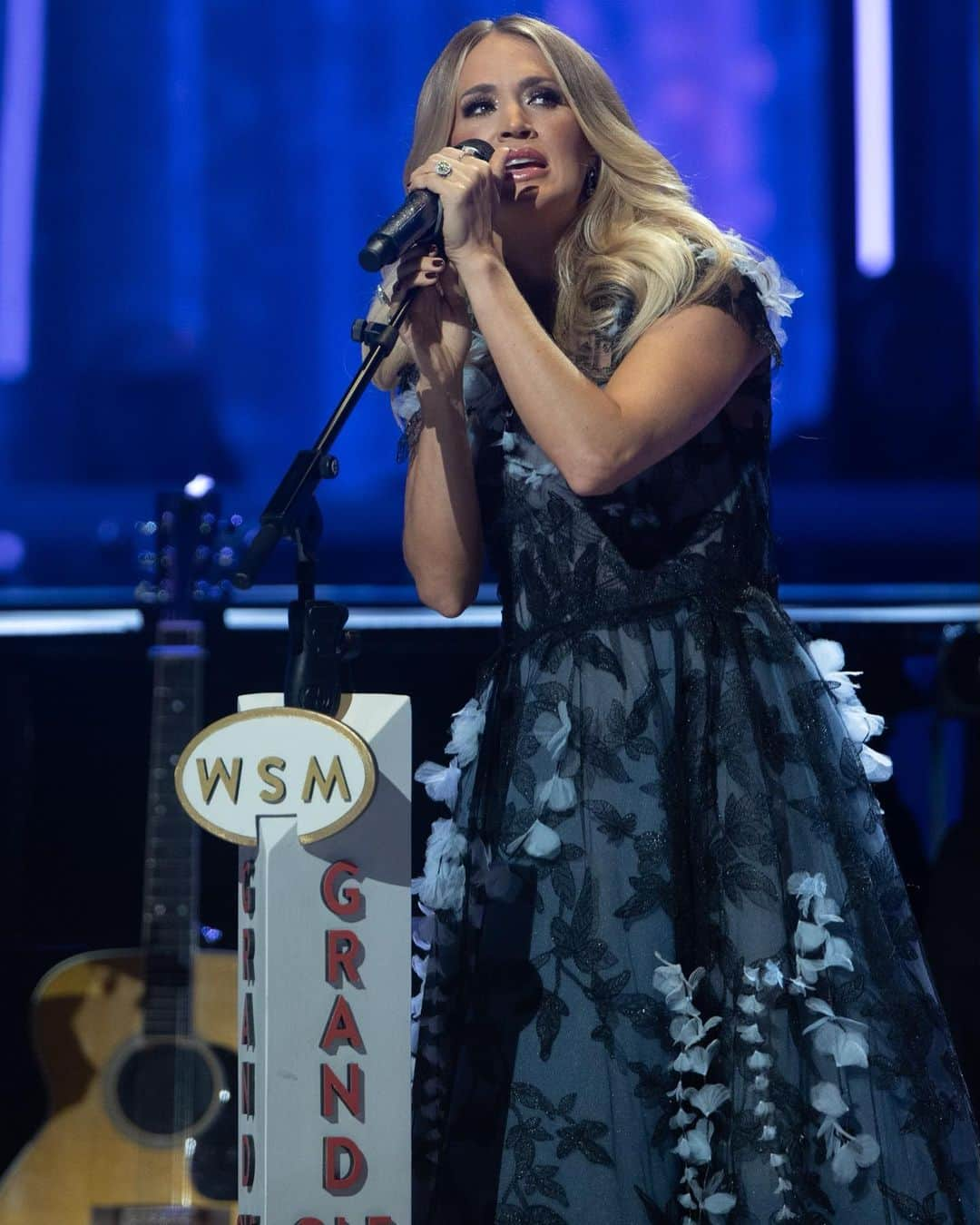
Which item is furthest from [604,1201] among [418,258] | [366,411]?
[366,411]

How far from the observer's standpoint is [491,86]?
5.40ft

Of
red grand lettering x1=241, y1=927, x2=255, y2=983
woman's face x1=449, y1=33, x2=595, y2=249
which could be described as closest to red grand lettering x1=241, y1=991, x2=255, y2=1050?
red grand lettering x1=241, y1=927, x2=255, y2=983

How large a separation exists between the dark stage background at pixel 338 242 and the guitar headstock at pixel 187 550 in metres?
0.40

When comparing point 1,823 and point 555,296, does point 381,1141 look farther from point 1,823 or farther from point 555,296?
point 1,823

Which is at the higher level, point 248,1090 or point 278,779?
point 278,779

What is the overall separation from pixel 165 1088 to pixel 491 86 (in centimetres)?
139

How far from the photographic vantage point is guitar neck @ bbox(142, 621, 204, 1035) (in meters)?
2.19

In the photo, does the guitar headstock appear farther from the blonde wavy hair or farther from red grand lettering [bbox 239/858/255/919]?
red grand lettering [bbox 239/858/255/919]

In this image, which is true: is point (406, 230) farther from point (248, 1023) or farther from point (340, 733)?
point (248, 1023)

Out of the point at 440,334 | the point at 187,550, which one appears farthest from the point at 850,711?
the point at 187,550

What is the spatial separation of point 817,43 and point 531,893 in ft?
6.51

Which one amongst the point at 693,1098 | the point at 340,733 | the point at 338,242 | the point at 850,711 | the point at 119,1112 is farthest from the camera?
the point at 338,242

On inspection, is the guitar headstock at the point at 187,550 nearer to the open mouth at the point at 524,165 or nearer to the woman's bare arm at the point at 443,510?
the woman's bare arm at the point at 443,510

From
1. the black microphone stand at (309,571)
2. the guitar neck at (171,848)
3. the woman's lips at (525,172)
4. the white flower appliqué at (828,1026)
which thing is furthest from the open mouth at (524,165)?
the guitar neck at (171,848)
